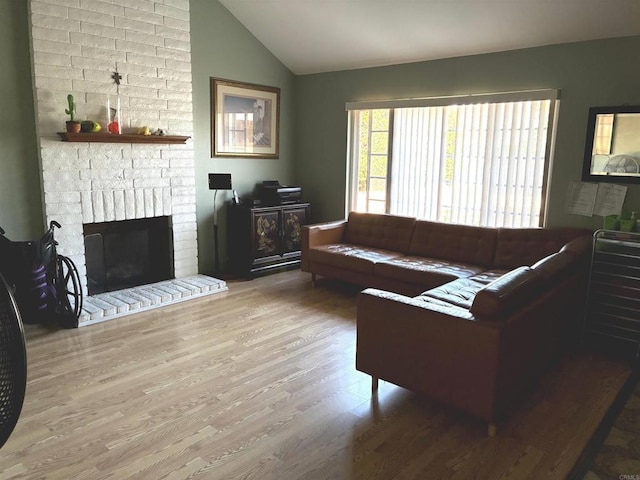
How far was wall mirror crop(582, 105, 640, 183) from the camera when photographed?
3775 mm

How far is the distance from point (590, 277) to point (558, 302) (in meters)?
0.84

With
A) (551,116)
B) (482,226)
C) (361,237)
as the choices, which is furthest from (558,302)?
(361,237)

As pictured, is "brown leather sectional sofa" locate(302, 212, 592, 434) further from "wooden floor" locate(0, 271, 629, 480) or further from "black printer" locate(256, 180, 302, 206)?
"black printer" locate(256, 180, 302, 206)

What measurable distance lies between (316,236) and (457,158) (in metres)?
1.68

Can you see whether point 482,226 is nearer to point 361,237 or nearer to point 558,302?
point 361,237

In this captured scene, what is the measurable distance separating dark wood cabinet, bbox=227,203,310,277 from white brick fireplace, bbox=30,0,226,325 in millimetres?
505

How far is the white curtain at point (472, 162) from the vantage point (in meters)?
4.43

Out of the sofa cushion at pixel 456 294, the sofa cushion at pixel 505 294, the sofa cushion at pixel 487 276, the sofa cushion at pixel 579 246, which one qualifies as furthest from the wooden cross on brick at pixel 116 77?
the sofa cushion at pixel 579 246

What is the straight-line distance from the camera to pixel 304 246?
5.21m

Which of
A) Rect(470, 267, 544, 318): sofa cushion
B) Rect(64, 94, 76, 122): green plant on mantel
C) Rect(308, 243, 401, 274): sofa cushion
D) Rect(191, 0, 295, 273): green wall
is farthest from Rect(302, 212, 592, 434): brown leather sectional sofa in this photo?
Rect(64, 94, 76, 122): green plant on mantel

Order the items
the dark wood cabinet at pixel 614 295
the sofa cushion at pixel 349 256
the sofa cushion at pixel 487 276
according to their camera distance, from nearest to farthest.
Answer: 1. the dark wood cabinet at pixel 614 295
2. the sofa cushion at pixel 487 276
3. the sofa cushion at pixel 349 256

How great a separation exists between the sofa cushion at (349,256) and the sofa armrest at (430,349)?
179 centimetres

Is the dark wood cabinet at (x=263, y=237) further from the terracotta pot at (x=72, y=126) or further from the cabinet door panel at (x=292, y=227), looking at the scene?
the terracotta pot at (x=72, y=126)

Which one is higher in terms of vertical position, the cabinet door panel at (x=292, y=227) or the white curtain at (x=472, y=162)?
the white curtain at (x=472, y=162)
